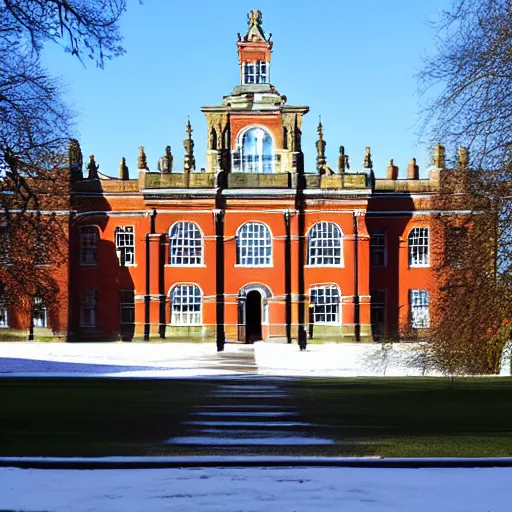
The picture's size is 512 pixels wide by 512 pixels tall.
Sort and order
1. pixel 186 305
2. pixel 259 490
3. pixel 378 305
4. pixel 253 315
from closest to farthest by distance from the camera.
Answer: pixel 259 490, pixel 186 305, pixel 253 315, pixel 378 305

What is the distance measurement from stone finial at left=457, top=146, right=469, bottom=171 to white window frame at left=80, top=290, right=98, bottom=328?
3245 centimetres

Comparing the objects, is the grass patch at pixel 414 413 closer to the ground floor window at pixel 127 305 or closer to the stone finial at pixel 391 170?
the ground floor window at pixel 127 305

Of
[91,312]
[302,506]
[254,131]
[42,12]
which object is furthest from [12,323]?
[302,506]

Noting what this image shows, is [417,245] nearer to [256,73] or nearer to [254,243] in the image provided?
[254,243]

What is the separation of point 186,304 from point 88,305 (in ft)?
18.9

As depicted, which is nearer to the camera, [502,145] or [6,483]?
[6,483]

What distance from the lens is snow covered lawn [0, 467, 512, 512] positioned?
8508 mm

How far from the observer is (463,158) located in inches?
672

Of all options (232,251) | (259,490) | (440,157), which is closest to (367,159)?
(232,251)

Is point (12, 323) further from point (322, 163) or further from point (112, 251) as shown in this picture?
point (322, 163)

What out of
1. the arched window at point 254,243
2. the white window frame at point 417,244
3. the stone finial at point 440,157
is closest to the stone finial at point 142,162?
the arched window at point 254,243

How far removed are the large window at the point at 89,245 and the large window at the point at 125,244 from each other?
1307 millimetres

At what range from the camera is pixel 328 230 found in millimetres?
46969

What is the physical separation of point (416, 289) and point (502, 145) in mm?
33890
